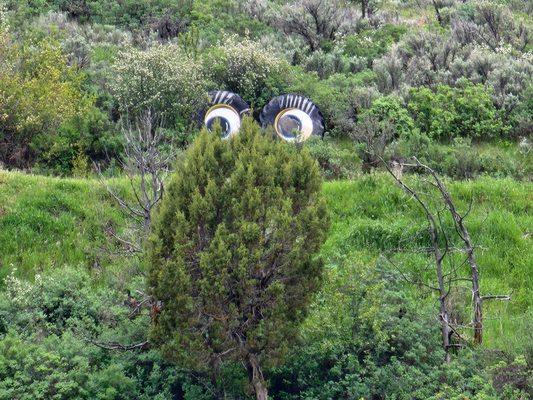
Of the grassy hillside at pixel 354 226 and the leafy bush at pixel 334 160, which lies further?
the leafy bush at pixel 334 160

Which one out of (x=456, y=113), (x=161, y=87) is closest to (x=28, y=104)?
(x=161, y=87)

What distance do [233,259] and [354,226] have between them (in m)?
4.67

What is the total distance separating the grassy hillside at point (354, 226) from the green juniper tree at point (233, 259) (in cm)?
247

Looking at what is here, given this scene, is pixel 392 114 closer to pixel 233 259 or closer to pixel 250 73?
pixel 250 73

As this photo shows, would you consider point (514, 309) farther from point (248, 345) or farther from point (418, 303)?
point (248, 345)

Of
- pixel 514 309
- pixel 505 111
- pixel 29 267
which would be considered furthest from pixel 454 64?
pixel 29 267

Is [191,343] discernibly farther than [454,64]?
No

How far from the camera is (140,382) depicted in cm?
792

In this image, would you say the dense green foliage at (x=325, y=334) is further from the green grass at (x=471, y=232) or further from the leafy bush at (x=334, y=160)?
the leafy bush at (x=334, y=160)

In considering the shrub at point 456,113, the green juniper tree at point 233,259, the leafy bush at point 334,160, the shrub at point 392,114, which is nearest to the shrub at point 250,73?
the shrub at point 392,114

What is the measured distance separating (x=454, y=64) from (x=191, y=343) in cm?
1285

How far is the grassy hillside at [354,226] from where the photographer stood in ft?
35.4

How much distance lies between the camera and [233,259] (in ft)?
23.6

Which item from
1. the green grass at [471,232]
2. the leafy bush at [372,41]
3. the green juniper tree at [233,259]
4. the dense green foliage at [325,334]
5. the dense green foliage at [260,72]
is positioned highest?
the green juniper tree at [233,259]
